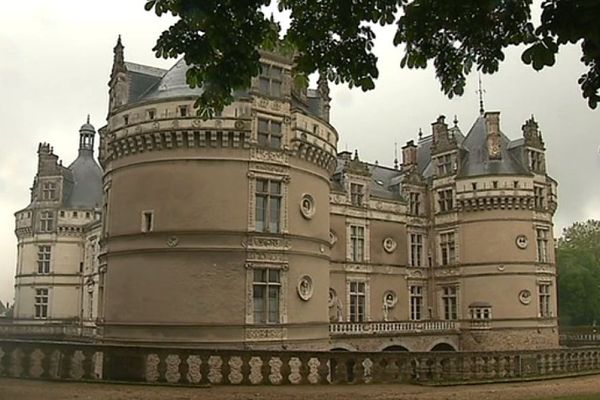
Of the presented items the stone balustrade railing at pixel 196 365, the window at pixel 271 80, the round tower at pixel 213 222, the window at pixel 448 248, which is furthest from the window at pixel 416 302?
the stone balustrade railing at pixel 196 365

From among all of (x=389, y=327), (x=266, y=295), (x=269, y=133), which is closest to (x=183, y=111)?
(x=269, y=133)

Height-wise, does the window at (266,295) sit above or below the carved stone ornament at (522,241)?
below

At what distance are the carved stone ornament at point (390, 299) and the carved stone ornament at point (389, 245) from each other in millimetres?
2239

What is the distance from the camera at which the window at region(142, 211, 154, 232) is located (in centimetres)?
1966

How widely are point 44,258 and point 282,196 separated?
27339mm

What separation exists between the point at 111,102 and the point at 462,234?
20.5 meters

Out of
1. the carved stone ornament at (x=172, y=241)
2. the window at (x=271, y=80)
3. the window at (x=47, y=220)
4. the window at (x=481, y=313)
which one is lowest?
the window at (x=481, y=313)

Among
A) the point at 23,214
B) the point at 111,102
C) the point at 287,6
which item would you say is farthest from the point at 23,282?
the point at 287,6

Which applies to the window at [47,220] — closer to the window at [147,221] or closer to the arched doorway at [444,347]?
the window at [147,221]

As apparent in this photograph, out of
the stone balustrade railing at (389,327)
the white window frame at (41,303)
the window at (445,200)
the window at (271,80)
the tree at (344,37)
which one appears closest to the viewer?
the tree at (344,37)

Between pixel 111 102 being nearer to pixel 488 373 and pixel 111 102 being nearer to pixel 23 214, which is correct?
pixel 488 373

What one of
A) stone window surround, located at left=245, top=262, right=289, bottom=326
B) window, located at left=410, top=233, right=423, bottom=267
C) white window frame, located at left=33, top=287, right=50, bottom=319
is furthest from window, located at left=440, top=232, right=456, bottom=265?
white window frame, located at left=33, top=287, right=50, bottom=319

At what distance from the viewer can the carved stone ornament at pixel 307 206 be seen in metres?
21.0

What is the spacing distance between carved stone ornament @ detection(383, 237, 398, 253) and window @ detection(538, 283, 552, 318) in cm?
781
